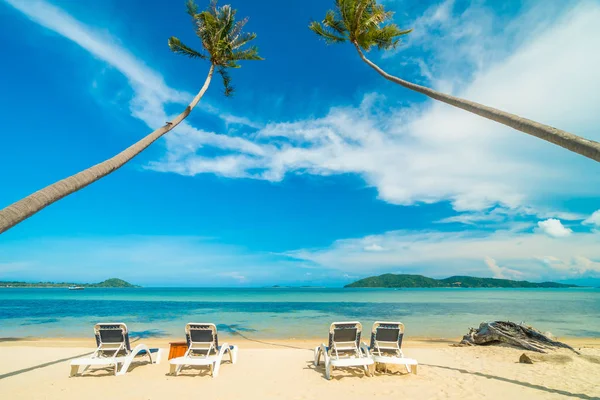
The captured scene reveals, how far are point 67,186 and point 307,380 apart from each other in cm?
591

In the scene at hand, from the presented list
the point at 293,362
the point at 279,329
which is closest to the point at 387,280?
the point at 279,329

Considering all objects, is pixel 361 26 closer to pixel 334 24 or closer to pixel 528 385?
pixel 334 24

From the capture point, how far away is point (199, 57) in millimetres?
11812

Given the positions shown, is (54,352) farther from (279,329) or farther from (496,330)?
(496,330)

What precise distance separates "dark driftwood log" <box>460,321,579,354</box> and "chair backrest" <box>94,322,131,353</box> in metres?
11.3

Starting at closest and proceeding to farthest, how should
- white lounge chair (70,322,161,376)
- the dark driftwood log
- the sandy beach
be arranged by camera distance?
the sandy beach, white lounge chair (70,322,161,376), the dark driftwood log

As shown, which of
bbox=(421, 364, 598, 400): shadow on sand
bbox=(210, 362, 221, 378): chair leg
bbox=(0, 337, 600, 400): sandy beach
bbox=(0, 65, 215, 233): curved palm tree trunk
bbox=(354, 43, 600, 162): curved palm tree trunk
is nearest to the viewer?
bbox=(0, 65, 215, 233): curved palm tree trunk

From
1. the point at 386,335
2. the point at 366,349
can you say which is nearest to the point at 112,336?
the point at 366,349

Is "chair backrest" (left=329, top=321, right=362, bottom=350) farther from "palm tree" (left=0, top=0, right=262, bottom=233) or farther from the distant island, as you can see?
the distant island

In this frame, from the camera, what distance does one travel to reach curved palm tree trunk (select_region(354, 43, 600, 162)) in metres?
5.20

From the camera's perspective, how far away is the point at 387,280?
172875 mm

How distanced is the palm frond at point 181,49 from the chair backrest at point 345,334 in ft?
34.2

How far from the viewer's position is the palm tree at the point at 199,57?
4.90 metres

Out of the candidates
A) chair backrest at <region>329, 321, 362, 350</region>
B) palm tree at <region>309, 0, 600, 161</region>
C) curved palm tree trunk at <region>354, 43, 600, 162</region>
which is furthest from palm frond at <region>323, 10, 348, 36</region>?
chair backrest at <region>329, 321, 362, 350</region>
